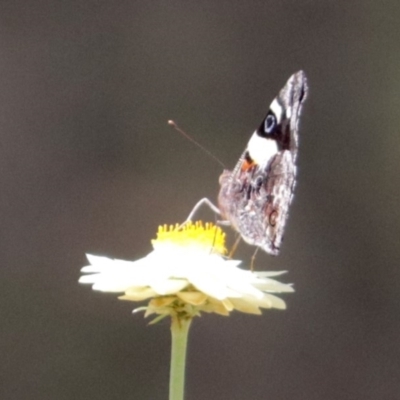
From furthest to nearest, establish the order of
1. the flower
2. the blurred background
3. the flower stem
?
the blurred background, the flower, the flower stem

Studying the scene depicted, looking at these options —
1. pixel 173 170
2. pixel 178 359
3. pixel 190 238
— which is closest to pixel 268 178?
pixel 190 238

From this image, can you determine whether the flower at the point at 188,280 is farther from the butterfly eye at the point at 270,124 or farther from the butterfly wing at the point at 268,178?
the butterfly eye at the point at 270,124

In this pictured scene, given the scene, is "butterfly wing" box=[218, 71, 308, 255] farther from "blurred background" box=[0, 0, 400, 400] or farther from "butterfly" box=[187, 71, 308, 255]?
"blurred background" box=[0, 0, 400, 400]

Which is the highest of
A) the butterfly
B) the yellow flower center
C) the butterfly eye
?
the butterfly eye

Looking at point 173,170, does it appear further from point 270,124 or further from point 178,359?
point 178,359

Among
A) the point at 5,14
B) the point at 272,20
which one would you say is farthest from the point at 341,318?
the point at 5,14

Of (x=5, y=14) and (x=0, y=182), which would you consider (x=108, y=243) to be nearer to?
(x=0, y=182)

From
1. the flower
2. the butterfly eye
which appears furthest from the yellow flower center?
the butterfly eye

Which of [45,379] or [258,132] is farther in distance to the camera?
[45,379]
